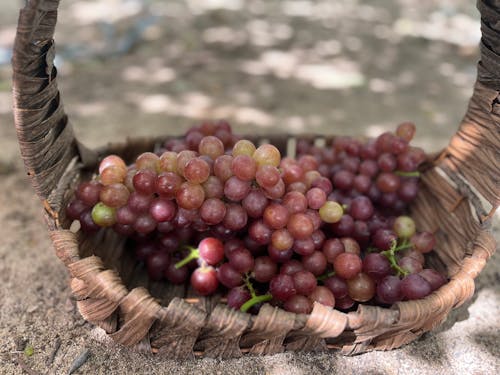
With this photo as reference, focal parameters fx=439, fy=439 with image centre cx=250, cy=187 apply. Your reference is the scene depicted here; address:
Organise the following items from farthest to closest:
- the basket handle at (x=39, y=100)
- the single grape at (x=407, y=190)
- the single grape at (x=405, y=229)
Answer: the single grape at (x=407, y=190)
the single grape at (x=405, y=229)
the basket handle at (x=39, y=100)

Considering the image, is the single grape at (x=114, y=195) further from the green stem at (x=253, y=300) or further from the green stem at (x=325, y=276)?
the green stem at (x=325, y=276)

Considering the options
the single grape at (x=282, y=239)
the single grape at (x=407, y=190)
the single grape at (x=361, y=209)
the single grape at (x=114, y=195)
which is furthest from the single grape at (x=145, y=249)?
the single grape at (x=407, y=190)

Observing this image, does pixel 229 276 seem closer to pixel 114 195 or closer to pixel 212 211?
pixel 212 211

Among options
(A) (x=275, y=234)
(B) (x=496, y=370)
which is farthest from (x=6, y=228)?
(B) (x=496, y=370)

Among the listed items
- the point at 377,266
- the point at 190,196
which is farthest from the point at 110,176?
the point at 377,266

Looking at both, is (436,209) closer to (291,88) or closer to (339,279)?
(339,279)

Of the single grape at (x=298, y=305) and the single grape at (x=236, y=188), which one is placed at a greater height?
the single grape at (x=236, y=188)
